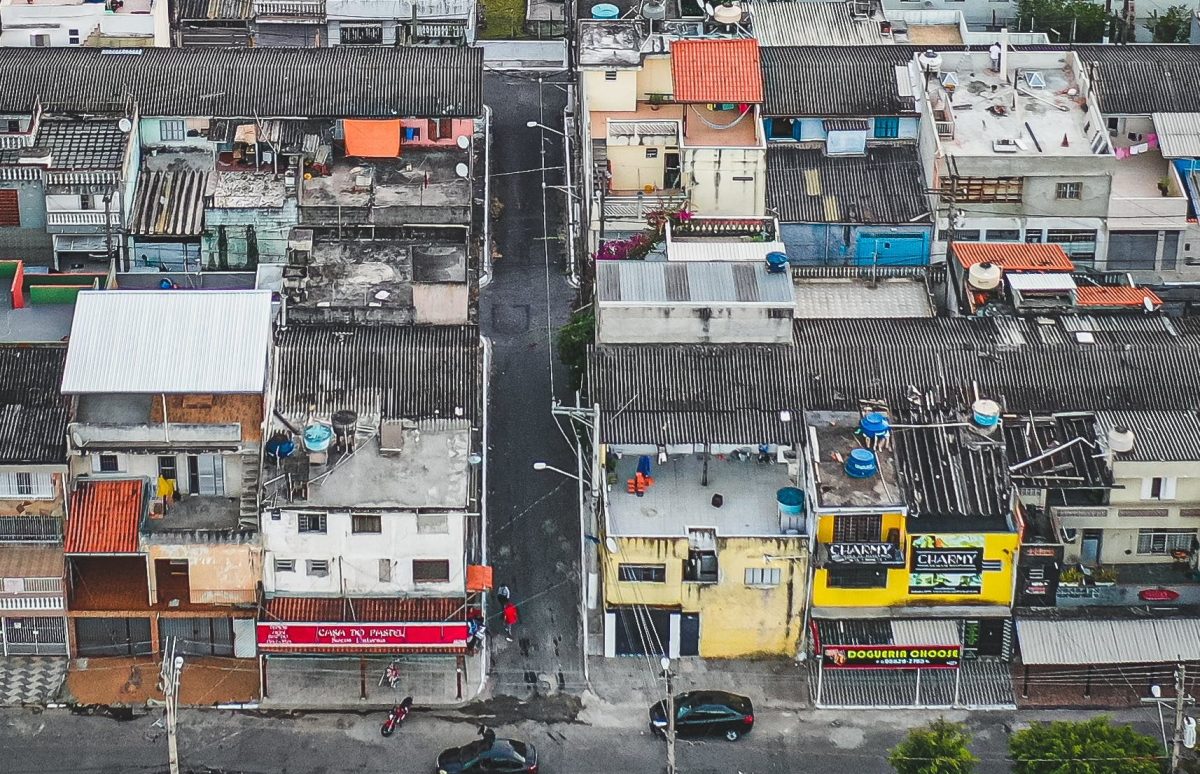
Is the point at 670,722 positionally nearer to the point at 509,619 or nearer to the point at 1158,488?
the point at 509,619

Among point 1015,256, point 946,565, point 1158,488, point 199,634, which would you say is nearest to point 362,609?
point 199,634

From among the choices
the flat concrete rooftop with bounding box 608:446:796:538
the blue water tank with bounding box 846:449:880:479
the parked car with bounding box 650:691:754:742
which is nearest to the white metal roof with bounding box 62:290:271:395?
the flat concrete rooftop with bounding box 608:446:796:538

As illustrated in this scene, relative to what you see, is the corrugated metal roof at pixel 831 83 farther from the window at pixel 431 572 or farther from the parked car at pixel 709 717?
the parked car at pixel 709 717

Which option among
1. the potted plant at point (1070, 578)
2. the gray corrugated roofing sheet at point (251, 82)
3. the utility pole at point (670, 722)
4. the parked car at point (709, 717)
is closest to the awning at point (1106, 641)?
the potted plant at point (1070, 578)

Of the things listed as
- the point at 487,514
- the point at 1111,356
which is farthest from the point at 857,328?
the point at 487,514

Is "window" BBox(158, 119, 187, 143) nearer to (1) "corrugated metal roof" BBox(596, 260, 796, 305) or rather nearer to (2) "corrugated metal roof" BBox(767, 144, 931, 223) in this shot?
(1) "corrugated metal roof" BBox(596, 260, 796, 305)
